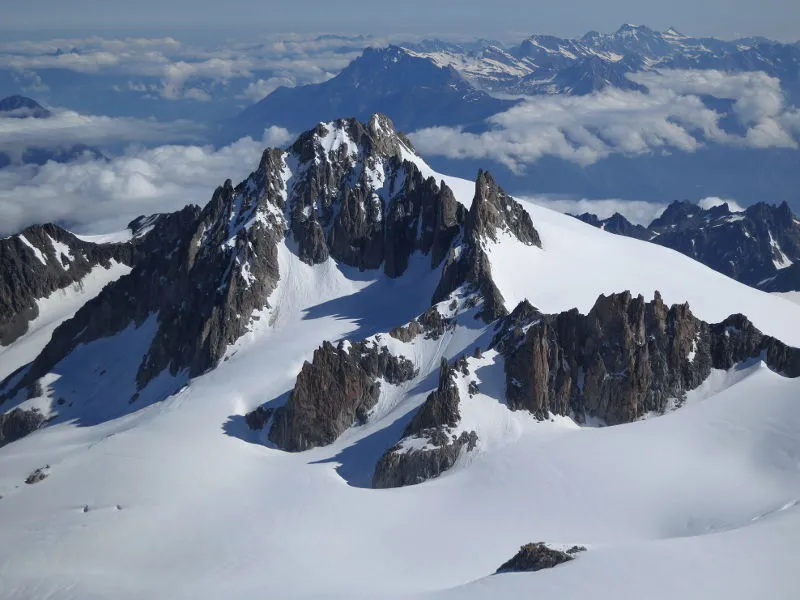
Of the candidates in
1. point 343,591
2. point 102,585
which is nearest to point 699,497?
point 343,591

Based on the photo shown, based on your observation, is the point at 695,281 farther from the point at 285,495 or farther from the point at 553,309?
the point at 285,495

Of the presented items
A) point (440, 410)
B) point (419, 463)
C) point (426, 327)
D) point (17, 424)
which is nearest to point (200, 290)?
point (17, 424)

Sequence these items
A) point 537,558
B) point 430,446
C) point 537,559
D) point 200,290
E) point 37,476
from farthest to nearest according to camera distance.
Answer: point 200,290
point 37,476
point 430,446
point 537,558
point 537,559

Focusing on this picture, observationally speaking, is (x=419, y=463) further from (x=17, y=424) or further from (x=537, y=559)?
(x=17, y=424)

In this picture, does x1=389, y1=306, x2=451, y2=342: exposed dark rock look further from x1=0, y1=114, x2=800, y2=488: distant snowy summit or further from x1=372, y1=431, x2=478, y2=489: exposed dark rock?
x1=372, y1=431, x2=478, y2=489: exposed dark rock

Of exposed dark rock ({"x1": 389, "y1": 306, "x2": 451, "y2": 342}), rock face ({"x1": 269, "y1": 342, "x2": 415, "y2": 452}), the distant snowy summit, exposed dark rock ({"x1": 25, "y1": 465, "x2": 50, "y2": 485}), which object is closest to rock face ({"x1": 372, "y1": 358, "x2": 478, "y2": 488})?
the distant snowy summit
